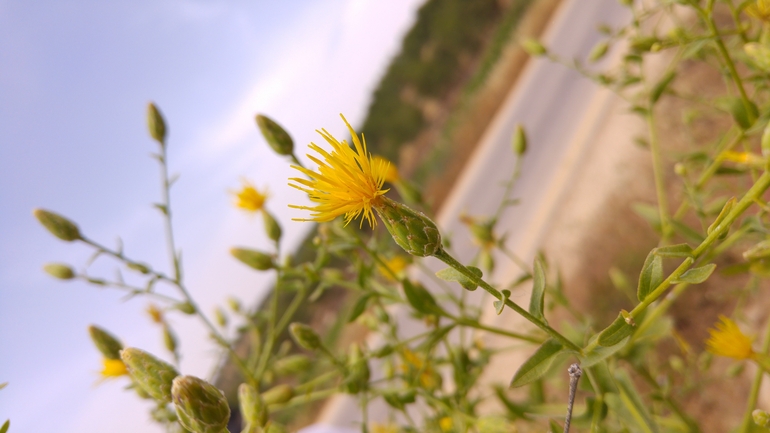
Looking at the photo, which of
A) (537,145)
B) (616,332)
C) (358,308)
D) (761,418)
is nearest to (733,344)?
(761,418)

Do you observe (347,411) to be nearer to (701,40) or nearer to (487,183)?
(487,183)

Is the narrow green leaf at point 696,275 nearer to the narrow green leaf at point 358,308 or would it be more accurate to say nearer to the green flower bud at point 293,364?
the narrow green leaf at point 358,308

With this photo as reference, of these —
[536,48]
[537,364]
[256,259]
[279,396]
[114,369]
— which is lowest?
[114,369]

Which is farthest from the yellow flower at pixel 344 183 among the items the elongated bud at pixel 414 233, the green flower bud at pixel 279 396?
the green flower bud at pixel 279 396

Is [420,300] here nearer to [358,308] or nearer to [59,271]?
[358,308]

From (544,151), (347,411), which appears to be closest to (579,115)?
(544,151)

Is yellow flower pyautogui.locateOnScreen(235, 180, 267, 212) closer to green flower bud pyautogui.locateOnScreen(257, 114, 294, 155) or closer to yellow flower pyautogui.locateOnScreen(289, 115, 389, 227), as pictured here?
green flower bud pyautogui.locateOnScreen(257, 114, 294, 155)
